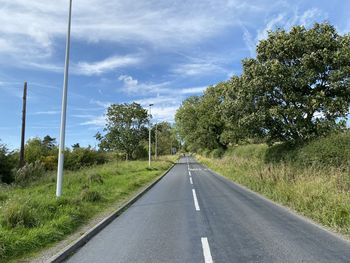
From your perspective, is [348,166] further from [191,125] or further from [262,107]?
[191,125]

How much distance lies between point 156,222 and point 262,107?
15.7 m

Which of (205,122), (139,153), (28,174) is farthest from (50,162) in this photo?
(139,153)

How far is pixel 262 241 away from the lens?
7.80m

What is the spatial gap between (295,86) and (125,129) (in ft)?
180

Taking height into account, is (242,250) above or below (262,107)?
below

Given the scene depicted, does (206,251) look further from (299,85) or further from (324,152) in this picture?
(299,85)

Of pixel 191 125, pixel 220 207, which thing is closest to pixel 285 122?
pixel 220 207

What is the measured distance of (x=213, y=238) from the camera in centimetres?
810

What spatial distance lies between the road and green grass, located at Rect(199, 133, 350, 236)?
0.66 metres

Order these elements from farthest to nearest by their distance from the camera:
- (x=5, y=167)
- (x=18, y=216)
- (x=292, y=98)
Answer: (x=5, y=167)
(x=292, y=98)
(x=18, y=216)

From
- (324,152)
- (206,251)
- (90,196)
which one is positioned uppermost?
Answer: (324,152)

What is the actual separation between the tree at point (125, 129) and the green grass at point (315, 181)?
167 ft

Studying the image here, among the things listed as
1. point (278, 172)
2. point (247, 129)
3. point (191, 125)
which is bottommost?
point (278, 172)

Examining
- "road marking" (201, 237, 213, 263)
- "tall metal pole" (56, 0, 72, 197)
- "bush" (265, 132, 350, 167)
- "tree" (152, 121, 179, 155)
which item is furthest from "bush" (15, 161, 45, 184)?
"tree" (152, 121, 179, 155)
